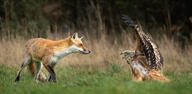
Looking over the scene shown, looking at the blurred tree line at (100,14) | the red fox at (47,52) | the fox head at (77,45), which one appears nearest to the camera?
the red fox at (47,52)

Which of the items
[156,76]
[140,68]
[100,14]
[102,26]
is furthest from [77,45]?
[100,14]

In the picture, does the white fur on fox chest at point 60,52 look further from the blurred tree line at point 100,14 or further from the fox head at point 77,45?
the blurred tree line at point 100,14

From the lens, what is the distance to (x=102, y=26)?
14.3m

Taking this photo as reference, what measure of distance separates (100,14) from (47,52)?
11603mm

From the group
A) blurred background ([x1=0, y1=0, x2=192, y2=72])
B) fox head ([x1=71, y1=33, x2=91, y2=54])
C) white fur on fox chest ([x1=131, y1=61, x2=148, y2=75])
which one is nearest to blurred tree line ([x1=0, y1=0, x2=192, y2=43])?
blurred background ([x1=0, y1=0, x2=192, y2=72])

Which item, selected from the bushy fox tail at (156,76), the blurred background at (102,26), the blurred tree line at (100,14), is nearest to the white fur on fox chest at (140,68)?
the bushy fox tail at (156,76)

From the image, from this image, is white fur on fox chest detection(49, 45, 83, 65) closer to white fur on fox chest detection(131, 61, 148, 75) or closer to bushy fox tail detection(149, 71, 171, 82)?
white fur on fox chest detection(131, 61, 148, 75)

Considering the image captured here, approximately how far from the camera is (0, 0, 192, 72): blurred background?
11844 millimetres

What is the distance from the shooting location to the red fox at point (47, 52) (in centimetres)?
845

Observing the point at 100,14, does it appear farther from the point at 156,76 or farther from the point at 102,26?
the point at 156,76

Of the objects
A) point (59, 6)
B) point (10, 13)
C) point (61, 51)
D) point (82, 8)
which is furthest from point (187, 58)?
point (59, 6)

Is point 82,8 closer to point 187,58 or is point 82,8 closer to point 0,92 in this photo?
point 187,58

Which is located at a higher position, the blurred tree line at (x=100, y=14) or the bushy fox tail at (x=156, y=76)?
the blurred tree line at (x=100, y=14)

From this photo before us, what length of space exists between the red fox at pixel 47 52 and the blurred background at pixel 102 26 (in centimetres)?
74
